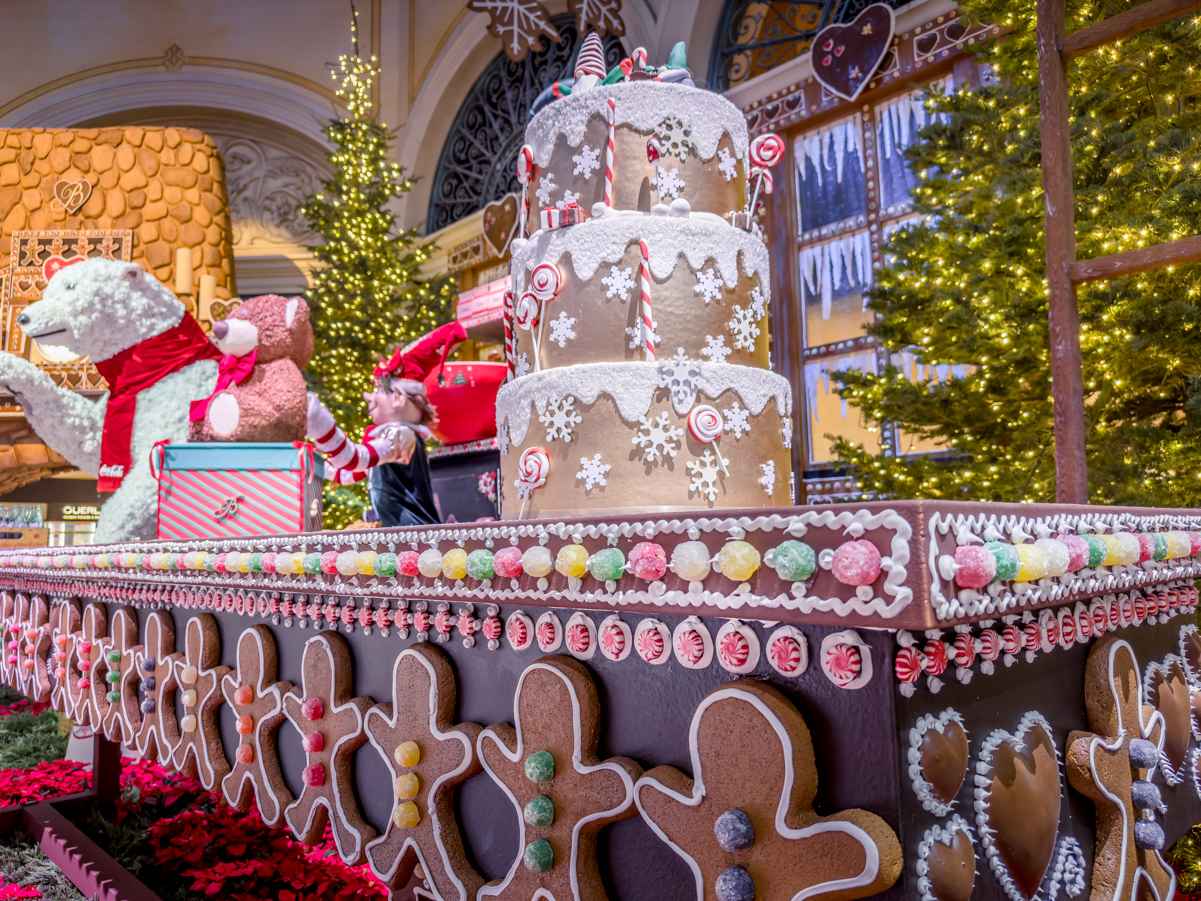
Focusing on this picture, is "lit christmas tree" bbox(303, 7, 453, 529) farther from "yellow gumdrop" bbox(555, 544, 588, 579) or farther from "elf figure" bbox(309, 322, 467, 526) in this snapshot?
"yellow gumdrop" bbox(555, 544, 588, 579)

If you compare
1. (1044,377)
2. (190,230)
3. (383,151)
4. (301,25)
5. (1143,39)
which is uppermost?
(301,25)

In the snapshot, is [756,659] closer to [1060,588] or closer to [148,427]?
[1060,588]

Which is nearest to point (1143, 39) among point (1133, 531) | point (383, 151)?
point (1133, 531)

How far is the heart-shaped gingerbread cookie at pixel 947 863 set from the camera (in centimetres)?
48

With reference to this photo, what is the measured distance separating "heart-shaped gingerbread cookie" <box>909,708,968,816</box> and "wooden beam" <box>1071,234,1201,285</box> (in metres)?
0.88

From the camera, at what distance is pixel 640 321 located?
1.46 meters

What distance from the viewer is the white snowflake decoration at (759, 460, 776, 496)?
4.95 ft

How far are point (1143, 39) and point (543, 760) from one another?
329 centimetres

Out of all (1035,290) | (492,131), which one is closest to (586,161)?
(1035,290)

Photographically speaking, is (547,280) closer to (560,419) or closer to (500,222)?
(560,419)

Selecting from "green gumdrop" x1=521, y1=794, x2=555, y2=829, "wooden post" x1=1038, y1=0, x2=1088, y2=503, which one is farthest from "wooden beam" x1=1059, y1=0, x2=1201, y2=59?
"green gumdrop" x1=521, y1=794, x2=555, y2=829

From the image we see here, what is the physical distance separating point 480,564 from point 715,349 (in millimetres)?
961

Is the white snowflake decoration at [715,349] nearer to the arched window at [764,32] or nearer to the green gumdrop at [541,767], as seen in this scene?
the green gumdrop at [541,767]

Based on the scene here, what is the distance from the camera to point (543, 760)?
25.2 inches
